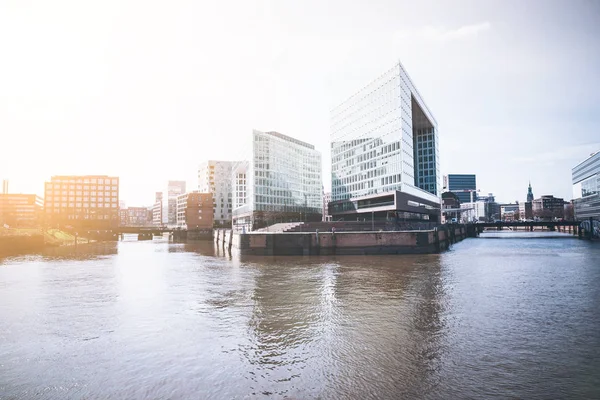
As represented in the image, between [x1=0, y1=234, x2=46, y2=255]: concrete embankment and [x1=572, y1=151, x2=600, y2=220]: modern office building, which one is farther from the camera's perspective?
[x1=572, y1=151, x2=600, y2=220]: modern office building

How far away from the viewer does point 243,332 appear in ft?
53.3

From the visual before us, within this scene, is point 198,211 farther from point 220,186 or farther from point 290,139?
point 290,139

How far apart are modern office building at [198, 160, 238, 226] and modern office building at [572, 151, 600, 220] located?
152 m

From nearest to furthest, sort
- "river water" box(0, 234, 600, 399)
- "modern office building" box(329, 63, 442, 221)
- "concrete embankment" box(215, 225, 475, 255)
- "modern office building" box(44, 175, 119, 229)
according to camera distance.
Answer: "river water" box(0, 234, 600, 399) < "concrete embankment" box(215, 225, 475, 255) < "modern office building" box(329, 63, 442, 221) < "modern office building" box(44, 175, 119, 229)

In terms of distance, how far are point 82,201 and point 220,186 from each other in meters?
62.7

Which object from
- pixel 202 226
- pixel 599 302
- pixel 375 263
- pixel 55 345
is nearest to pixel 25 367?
pixel 55 345

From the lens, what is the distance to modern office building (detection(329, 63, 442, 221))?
3593 inches

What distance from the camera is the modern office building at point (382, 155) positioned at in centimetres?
9125

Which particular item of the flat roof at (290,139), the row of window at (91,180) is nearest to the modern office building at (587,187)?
the flat roof at (290,139)

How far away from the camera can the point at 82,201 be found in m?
164

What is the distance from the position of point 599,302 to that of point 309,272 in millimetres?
22072

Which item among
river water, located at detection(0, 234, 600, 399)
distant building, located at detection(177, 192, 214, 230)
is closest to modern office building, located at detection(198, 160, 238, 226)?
distant building, located at detection(177, 192, 214, 230)

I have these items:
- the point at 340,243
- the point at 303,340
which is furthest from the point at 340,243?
the point at 303,340

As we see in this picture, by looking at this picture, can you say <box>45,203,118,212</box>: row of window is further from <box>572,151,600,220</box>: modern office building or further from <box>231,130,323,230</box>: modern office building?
<box>572,151,600,220</box>: modern office building
